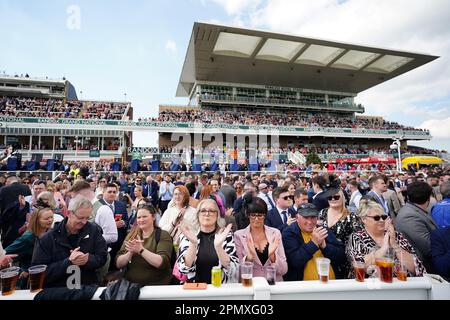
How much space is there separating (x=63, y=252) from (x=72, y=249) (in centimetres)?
8

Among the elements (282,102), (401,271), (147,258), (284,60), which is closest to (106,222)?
(147,258)

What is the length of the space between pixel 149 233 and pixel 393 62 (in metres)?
50.1

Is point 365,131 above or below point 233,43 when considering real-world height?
below

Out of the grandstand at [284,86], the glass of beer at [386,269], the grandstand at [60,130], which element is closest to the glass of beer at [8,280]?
the glass of beer at [386,269]

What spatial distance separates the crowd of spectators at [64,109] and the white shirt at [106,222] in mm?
30790

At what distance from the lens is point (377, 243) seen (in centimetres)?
247

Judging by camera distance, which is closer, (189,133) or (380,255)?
(380,255)

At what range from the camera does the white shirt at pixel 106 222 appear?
11.9ft

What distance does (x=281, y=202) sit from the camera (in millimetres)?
4215

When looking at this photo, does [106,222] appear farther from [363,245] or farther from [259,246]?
[363,245]

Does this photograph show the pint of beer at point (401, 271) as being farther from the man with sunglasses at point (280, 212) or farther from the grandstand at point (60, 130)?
the grandstand at point (60, 130)

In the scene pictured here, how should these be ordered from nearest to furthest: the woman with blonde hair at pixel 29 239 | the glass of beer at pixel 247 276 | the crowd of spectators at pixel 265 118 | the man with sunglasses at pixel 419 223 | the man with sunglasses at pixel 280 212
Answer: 1. the glass of beer at pixel 247 276
2. the man with sunglasses at pixel 419 223
3. the woman with blonde hair at pixel 29 239
4. the man with sunglasses at pixel 280 212
5. the crowd of spectators at pixel 265 118
